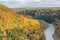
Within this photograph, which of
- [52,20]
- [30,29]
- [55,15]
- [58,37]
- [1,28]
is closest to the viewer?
[1,28]

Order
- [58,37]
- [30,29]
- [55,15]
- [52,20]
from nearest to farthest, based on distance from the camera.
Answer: [30,29] → [58,37] → [52,20] → [55,15]

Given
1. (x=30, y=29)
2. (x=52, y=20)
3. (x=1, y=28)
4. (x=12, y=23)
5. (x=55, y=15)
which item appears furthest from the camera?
(x=55, y=15)

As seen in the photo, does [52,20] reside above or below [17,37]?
below

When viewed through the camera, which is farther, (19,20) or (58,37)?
(58,37)

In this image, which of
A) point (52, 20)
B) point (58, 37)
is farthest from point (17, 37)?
point (52, 20)

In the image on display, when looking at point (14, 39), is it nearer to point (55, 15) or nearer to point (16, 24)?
point (16, 24)

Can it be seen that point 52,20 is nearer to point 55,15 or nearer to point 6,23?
point 55,15

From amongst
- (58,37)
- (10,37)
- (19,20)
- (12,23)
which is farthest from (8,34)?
(58,37)

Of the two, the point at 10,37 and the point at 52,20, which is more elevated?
the point at 10,37

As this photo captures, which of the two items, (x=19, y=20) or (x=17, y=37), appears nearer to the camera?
(x=17, y=37)
